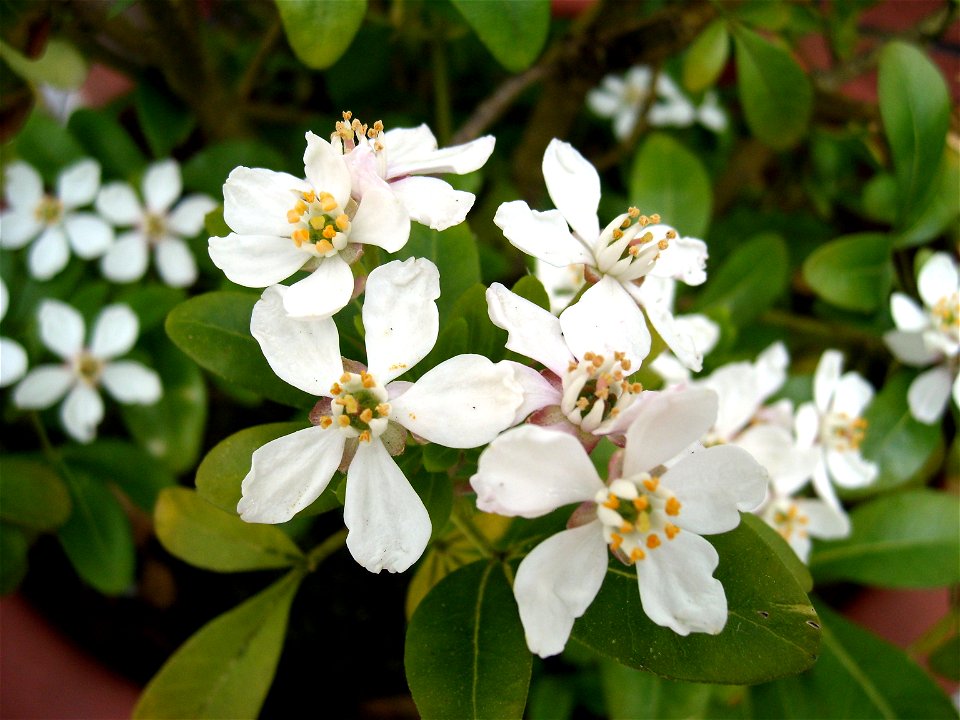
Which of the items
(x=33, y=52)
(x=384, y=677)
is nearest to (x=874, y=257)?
(x=384, y=677)

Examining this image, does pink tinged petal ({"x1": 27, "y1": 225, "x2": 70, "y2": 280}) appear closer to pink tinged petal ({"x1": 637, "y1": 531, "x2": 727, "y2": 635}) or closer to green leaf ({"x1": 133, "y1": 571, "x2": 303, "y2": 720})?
green leaf ({"x1": 133, "y1": 571, "x2": 303, "y2": 720})

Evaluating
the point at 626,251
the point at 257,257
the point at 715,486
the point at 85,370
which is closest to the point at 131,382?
the point at 85,370

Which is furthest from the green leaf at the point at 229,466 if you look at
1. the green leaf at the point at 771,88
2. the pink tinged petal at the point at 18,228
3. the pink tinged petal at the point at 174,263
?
the green leaf at the point at 771,88

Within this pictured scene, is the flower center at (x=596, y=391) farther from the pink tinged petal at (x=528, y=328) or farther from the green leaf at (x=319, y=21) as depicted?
the green leaf at (x=319, y=21)

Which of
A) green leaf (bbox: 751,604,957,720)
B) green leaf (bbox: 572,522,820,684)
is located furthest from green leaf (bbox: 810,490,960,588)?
green leaf (bbox: 572,522,820,684)

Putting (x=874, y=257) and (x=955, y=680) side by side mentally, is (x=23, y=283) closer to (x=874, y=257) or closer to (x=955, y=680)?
(x=874, y=257)

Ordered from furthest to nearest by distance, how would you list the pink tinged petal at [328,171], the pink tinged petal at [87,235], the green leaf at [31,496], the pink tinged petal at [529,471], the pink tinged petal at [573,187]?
the pink tinged petal at [87,235]
the green leaf at [31,496]
the pink tinged petal at [573,187]
the pink tinged petal at [328,171]
the pink tinged petal at [529,471]
